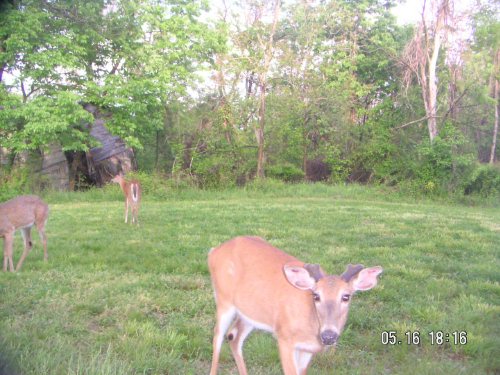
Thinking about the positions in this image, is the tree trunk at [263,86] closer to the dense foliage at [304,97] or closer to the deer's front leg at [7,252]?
the dense foliage at [304,97]

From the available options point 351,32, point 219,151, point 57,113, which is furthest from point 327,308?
point 351,32

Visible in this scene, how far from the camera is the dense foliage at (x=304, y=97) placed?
2144 centimetres

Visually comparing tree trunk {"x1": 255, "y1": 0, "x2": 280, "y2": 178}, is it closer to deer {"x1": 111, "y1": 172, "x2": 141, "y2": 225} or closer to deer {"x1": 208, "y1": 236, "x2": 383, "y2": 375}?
deer {"x1": 111, "y1": 172, "x2": 141, "y2": 225}

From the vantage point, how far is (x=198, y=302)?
545 centimetres

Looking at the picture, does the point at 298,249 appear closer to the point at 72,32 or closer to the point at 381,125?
the point at 72,32

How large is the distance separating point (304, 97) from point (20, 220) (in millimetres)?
19282

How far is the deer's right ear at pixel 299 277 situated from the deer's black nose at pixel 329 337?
0.32m

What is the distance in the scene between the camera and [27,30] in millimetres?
9578

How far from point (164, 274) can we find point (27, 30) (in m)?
6.33

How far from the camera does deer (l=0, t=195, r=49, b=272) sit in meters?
6.87

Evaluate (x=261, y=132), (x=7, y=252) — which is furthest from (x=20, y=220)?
(x=261, y=132)

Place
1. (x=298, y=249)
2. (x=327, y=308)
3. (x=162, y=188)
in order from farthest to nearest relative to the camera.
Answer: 1. (x=162, y=188)
2. (x=298, y=249)
3. (x=327, y=308)

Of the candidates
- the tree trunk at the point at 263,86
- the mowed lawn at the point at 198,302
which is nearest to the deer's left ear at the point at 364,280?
the mowed lawn at the point at 198,302

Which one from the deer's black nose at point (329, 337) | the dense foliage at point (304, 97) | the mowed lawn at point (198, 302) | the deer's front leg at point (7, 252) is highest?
the dense foliage at point (304, 97)
